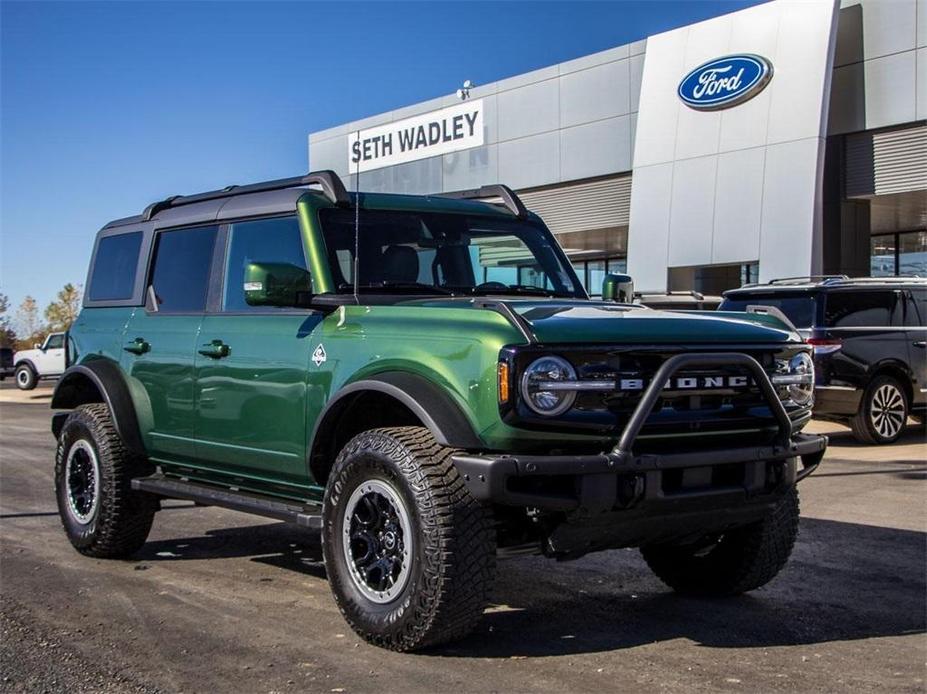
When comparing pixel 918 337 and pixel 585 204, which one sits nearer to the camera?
pixel 918 337

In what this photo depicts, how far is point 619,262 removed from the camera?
30.6 m

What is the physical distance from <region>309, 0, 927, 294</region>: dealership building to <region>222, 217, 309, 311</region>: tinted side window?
15233 millimetres

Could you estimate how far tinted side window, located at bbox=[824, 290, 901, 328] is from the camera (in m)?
12.5

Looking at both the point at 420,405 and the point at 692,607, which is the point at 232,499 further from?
the point at 692,607

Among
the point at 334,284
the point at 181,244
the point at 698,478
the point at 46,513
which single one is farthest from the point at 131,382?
the point at 698,478

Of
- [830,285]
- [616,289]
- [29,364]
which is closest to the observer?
[616,289]

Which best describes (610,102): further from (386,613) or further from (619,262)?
(386,613)

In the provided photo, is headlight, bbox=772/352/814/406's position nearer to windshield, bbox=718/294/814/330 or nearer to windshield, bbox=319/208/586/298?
windshield, bbox=319/208/586/298

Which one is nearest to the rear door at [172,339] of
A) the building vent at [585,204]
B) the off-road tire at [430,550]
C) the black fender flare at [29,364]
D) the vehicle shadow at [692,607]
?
the off-road tire at [430,550]

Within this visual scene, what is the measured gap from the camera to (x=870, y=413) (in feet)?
42.2

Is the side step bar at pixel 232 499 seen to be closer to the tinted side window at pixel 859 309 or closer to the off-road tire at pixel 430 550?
the off-road tire at pixel 430 550

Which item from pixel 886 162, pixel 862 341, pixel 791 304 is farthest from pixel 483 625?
pixel 886 162

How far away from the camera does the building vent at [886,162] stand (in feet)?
62.0

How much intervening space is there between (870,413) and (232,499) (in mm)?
9375
